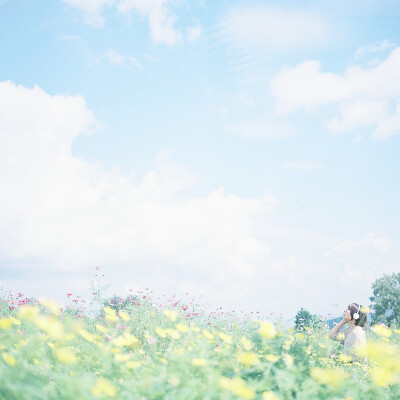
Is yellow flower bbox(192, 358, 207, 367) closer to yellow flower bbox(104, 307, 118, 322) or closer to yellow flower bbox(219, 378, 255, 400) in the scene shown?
yellow flower bbox(219, 378, 255, 400)

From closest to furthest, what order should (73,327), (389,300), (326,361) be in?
(73,327), (326,361), (389,300)

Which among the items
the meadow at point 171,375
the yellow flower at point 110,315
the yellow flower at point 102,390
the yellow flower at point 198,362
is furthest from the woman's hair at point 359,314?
the yellow flower at point 102,390

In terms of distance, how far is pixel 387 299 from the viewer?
27.6 metres

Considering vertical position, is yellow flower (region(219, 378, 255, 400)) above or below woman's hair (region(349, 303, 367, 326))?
above

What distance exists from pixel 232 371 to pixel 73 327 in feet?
4.38

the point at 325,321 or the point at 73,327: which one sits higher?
the point at 73,327

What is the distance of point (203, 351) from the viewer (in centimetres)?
265

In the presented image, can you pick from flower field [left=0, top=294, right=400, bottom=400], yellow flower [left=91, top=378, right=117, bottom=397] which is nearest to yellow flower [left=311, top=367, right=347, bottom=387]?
flower field [left=0, top=294, right=400, bottom=400]

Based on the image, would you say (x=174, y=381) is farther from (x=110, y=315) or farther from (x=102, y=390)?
(x=110, y=315)

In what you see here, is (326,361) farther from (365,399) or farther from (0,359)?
(0,359)

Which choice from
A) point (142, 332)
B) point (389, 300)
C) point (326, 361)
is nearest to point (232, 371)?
point (326, 361)

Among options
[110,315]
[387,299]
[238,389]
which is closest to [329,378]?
[238,389]

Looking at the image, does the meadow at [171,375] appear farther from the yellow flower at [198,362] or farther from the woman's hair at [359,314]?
the woman's hair at [359,314]

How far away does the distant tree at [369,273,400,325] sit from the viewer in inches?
1073
